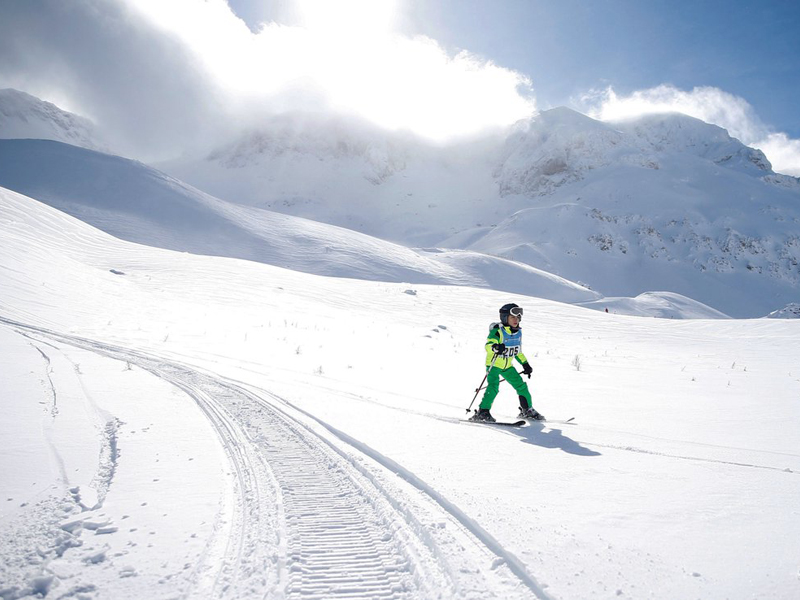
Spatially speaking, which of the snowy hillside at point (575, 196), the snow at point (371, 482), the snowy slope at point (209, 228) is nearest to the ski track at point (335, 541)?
the snow at point (371, 482)

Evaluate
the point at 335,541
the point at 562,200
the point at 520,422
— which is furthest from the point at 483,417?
the point at 562,200

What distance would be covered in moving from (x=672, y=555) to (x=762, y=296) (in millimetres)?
133743

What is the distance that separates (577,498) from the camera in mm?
3510

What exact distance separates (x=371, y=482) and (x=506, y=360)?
3.20 meters

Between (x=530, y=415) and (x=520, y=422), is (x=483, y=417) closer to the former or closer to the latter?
(x=520, y=422)

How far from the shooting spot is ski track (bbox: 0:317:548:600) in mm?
2420

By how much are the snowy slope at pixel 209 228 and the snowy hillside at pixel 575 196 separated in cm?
3331

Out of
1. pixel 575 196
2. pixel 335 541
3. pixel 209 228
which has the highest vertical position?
pixel 575 196

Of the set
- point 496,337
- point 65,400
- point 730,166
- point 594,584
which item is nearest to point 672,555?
point 594,584

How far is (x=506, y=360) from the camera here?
631cm

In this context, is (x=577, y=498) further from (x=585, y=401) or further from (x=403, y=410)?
(x=585, y=401)

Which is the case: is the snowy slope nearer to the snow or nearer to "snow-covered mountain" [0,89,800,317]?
"snow-covered mountain" [0,89,800,317]

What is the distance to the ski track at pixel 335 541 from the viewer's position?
95.3 inches

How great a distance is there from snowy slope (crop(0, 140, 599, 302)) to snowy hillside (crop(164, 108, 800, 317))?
33.3 metres
